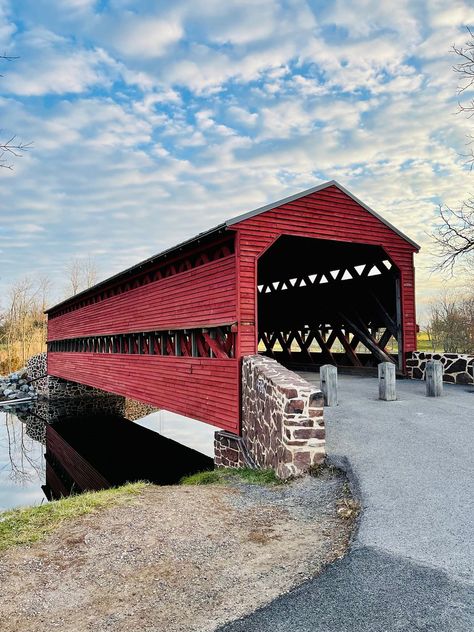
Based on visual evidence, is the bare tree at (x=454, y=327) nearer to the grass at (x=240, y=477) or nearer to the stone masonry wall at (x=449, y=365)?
the stone masonry wall at (x=449, y=365)

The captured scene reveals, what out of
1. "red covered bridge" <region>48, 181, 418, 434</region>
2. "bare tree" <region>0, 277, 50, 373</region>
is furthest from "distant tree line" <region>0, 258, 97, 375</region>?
"red covered bridge" <region>48, 181, 418, 434</region>

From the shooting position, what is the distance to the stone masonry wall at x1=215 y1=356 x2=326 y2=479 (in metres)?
6.30

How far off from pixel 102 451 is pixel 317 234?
1143cm

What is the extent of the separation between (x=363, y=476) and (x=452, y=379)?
7556 millimetres

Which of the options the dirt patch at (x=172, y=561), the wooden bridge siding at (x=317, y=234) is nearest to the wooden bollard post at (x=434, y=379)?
the wooden bridge siding at (x=317, y=234)

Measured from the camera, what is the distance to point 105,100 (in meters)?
11.3

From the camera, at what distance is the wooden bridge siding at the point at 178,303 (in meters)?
9.36

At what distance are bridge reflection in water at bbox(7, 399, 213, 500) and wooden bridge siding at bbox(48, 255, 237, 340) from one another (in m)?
4.09

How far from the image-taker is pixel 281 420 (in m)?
6.52

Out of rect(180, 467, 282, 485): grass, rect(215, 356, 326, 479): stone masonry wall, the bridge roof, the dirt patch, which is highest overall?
the bridge roof

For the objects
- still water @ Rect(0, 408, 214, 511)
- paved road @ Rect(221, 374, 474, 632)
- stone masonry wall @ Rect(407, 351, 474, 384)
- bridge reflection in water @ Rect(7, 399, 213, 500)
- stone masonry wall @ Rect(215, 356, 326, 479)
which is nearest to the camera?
paved road @ Rect(221, 374, 474, 632)

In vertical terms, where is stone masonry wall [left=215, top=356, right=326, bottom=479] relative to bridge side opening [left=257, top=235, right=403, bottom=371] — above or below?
below

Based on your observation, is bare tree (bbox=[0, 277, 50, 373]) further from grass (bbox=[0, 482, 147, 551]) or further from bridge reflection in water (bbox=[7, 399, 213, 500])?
grass (bbox=[0, 482, 147, 551])

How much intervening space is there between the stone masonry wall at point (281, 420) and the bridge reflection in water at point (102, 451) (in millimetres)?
4861
